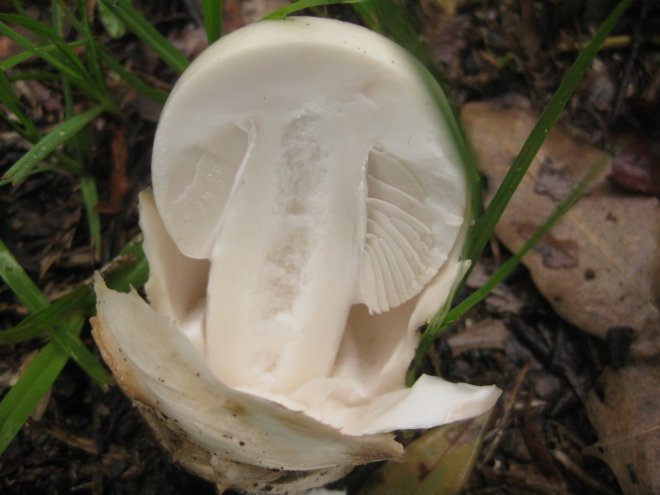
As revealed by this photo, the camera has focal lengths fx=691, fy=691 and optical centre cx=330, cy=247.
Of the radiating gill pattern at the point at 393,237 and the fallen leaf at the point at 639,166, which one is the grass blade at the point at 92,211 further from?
the fallen leaf at the point at 639,166

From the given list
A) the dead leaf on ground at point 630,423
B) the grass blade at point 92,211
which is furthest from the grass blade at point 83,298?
the dead leaf on ground at point 630,423

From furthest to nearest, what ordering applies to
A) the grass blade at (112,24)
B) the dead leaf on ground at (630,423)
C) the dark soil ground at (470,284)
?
1. the grass blade at (112,24)
2. the dark soil ground at (470,284)
3. the dead leaf on ground at (630,423)

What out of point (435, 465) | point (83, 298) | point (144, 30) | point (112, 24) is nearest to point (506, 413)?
point (435, 465)

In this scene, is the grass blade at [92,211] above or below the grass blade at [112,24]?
below

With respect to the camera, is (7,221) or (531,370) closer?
(531,370)

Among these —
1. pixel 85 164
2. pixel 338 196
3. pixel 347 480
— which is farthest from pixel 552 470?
pixel 85 164

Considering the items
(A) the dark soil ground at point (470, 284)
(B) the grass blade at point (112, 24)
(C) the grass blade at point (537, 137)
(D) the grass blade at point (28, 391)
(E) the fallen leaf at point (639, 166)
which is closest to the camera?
(C) the grass blade at point (537, 137)

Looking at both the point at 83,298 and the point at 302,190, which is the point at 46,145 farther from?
the point at 302,190

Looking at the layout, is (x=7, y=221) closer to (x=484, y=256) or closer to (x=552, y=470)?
(x=484, y=256)
